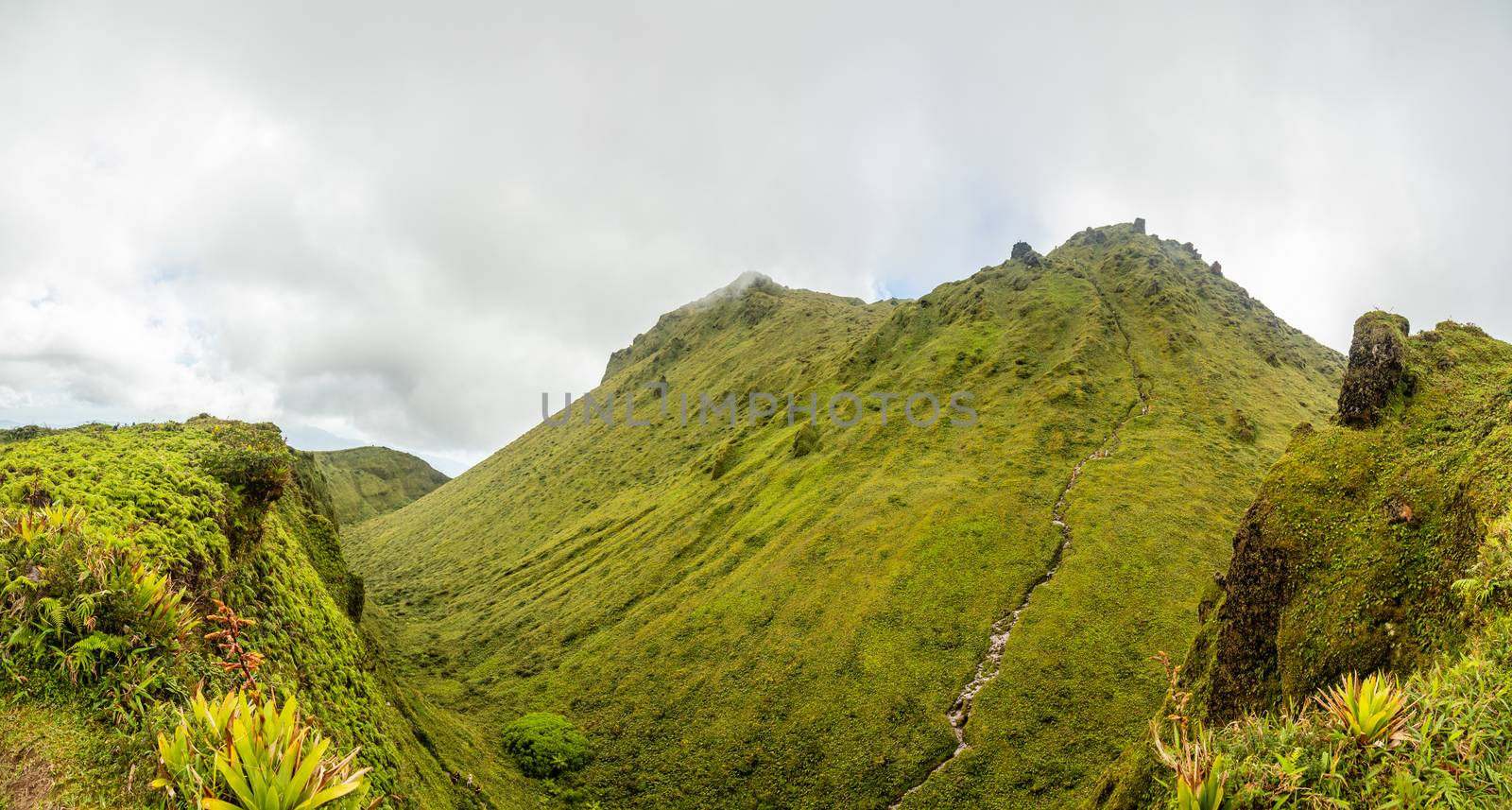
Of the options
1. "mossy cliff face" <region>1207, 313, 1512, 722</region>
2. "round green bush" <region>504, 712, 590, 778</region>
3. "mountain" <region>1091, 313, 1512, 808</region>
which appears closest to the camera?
"mountain" <region>1091, 313, 1512, 808</region>

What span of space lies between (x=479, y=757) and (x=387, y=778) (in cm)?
2260

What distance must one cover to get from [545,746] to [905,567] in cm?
3273

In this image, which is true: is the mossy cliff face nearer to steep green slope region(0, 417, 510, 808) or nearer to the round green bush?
steep green slope region(0, 417, 510, 808)

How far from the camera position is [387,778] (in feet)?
61.9

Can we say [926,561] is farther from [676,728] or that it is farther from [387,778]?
[387,778]

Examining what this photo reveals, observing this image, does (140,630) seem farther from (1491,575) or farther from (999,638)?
(999,638)

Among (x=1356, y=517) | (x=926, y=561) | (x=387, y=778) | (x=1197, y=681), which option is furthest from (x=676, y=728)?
(x=1356, y=517)

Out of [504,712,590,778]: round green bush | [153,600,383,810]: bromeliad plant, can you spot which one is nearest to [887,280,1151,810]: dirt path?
[504,712,590,778]: round green bush

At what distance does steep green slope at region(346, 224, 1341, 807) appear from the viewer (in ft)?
125

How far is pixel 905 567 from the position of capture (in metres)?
53.0

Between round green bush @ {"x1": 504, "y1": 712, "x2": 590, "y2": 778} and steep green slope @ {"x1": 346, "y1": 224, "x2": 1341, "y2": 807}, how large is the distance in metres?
1.45

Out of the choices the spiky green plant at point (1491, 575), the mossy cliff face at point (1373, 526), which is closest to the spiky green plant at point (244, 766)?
the spiky green plant at point (1491, 575)

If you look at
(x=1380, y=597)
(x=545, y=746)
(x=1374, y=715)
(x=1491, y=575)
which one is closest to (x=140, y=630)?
(x=1374, y=715)

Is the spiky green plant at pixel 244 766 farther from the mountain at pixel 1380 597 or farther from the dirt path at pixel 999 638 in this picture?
the dirt path at pixel 999 638
